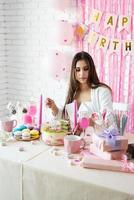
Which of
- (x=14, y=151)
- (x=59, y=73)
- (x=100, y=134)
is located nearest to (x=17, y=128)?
(x=14, y=151)

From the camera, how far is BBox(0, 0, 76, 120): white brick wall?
347 cm

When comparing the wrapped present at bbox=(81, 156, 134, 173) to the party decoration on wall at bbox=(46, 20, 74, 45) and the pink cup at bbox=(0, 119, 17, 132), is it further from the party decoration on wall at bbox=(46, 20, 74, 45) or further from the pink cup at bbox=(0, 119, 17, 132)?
the party decoration on wall at bbox=(46, 20, 74, 45)

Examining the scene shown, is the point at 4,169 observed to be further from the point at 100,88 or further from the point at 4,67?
the point at 4,67

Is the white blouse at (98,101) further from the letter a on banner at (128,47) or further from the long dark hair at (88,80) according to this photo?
the letter a on banner at (128,47)

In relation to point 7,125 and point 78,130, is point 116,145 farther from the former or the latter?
point 7,125

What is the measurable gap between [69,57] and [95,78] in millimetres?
1017

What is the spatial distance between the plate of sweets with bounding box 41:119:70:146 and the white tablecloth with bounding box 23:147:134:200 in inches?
8.4

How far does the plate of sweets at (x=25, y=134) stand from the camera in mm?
1862

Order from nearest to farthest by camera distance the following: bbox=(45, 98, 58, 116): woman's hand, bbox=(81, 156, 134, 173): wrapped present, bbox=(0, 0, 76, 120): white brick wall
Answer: bbox=(81, 156, 134, 173): wrapped present, bbox=(45, 98, 58, 116): woman's hand, bbox=(0, 0, 76, 120): white brick wall

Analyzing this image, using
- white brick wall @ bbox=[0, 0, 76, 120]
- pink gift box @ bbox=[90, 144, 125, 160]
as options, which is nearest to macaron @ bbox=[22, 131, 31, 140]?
pink gift box @ bbox=[90, 144, 125, 160]

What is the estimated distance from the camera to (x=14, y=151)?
167 cm

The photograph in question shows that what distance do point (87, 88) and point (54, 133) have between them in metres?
0.76

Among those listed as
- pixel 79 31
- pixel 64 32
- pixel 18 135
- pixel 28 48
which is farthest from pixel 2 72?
pixel 18 135

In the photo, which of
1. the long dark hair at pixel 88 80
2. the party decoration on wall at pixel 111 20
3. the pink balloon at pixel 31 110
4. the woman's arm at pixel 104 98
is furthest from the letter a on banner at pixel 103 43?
the pink balloon at pixel 31 110
